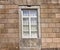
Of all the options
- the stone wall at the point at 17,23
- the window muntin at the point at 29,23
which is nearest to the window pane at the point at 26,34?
the window muntin at the point at 29,23

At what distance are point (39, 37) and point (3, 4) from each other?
91.1 inches

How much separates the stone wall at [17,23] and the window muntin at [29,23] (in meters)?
0.31

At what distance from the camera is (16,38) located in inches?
297

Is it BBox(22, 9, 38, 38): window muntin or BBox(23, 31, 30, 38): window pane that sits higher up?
BBox(22, 9, 38, 38): window muntin

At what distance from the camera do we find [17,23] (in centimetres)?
759

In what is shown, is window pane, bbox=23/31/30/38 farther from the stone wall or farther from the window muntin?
the stone wall

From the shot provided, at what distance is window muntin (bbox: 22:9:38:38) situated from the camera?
773 centimetres

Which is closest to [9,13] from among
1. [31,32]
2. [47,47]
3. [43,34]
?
[31,32]

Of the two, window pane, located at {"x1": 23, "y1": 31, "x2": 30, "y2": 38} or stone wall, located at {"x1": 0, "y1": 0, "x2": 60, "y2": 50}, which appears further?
window pane, located at {"x1": 23, "y1": 31, "x2": 30, "y2": 38}

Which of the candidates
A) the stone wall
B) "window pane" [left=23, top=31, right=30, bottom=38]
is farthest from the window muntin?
the stone wall

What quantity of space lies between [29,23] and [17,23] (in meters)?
0.59

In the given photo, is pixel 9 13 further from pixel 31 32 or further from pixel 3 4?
pixel 31 32

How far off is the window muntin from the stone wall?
0.31 metres

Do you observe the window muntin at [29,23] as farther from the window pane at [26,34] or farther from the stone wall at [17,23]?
the stone wall at [17,23]
